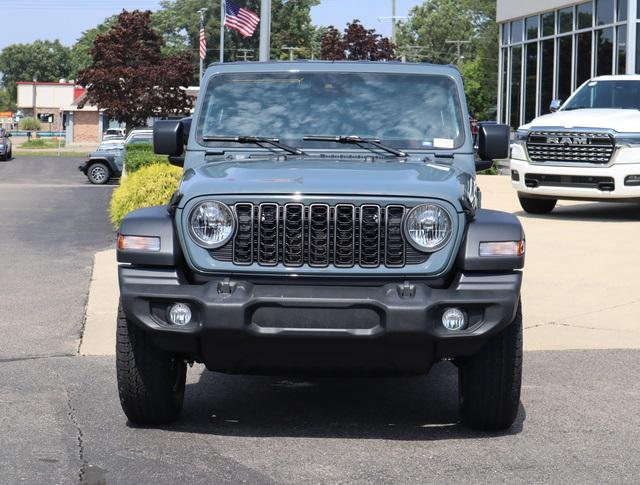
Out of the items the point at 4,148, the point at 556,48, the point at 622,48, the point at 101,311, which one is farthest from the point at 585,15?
the point at 4,148

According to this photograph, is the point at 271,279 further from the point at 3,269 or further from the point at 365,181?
the point at 3,269

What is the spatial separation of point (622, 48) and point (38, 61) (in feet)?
464

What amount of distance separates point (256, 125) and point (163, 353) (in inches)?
66.1

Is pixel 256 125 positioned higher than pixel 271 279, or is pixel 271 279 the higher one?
pixel 256 125

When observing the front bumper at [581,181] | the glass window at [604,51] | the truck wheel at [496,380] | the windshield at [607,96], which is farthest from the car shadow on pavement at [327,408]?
the glass window at [604,51]

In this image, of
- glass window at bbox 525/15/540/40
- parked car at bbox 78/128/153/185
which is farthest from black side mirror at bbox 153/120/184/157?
parked car at bbox 78/128/153/185

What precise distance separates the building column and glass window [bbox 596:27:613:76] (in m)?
1.04

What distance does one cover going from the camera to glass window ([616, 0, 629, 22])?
2697 centimetres

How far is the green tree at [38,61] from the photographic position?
160 metres

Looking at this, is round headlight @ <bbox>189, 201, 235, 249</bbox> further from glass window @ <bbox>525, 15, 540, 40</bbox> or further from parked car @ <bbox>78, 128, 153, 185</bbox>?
parked car @ <bbox>78, 128, 153, 185</bbox>

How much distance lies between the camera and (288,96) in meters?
7.50

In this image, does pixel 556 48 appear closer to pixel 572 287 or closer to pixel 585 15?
pixel 585 15

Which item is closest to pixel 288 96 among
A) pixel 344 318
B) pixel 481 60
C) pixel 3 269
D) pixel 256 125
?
pixel 256 125

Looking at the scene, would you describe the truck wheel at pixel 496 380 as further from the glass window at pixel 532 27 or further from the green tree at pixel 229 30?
the green tree at pixel 229 30
